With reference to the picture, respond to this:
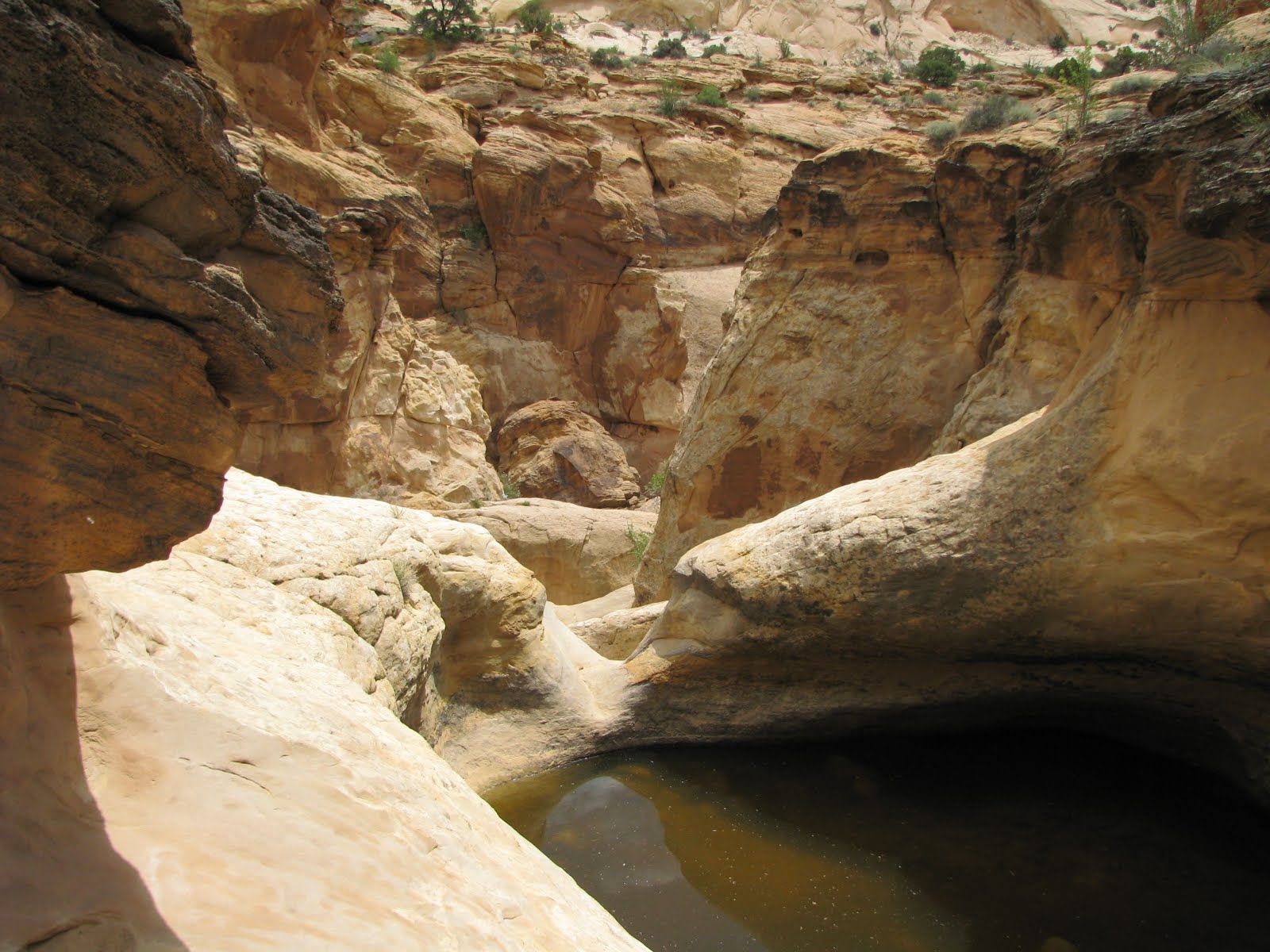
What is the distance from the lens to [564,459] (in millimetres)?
16109

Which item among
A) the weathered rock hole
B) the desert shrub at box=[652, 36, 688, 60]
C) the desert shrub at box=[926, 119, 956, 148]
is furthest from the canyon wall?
the desert shrub at box=[926, 119, 956, 148]

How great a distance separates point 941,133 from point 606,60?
20.2 metres

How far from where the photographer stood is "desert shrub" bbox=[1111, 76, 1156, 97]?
8.34 meters

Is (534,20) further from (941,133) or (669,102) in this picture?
(941,133)

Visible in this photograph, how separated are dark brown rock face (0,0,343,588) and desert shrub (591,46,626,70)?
27.0 meters

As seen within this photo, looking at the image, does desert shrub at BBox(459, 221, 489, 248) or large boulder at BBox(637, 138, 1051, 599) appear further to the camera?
desert shrub at BBox(459, 221, 489, 248)

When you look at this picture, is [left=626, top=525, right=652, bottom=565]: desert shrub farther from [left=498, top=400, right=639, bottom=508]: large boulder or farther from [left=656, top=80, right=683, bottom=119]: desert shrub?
[left=656, top=80, right=683, bottom=119]: desert shrub

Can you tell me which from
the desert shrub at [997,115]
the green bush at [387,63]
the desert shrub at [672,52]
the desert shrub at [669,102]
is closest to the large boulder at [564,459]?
the desert shrub at [997,115]

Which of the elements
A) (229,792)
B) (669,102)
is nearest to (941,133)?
(229,792)

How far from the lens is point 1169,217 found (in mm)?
4133

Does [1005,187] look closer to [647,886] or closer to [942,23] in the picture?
[647,886]

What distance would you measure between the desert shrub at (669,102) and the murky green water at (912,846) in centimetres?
2077

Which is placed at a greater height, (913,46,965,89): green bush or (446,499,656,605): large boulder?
(913,46,965,89): green bush

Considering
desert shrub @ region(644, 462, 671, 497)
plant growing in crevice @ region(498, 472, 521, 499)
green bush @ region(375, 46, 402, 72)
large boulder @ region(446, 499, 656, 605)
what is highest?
green bush @ region(375, 46, 402, 72)
